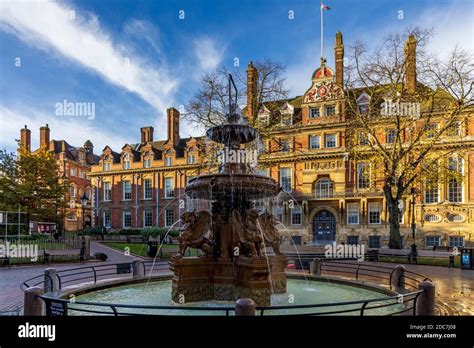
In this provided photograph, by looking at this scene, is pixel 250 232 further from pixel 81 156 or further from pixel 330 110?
pixel 81 156

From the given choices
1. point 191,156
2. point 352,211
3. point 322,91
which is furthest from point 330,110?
point 191,156

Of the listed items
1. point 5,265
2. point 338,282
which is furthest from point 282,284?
point 5,265

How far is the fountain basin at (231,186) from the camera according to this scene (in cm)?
1021

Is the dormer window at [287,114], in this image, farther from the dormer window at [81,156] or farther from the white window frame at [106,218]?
the dormer window at [81,156]

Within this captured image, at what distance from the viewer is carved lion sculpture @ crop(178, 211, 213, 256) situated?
1042 cm

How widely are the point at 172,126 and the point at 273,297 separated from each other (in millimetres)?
45465

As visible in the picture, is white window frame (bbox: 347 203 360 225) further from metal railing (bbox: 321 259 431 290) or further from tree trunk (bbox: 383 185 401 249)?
metal railing (bbox: 321 259 431 290)

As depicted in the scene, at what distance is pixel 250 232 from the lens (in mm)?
10211

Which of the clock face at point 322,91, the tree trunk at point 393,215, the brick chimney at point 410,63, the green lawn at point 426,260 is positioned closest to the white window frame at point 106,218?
the clock face at point 322,91

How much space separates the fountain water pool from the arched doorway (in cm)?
2911

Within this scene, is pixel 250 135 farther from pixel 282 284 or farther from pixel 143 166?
pixel 143 166

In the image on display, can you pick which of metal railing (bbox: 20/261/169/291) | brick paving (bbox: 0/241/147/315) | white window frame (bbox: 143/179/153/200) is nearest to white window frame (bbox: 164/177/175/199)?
white window frame (bbox: 143/179/153/200)
